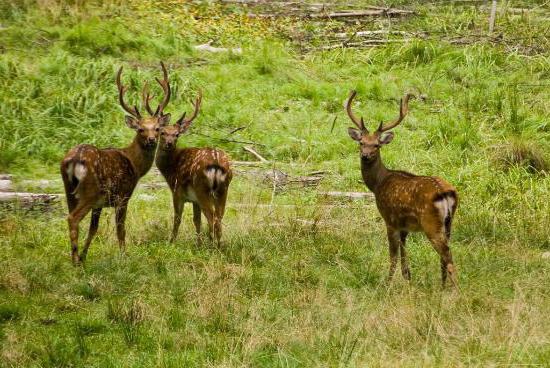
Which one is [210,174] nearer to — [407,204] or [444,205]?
[407,204]

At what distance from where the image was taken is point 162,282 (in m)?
8.18

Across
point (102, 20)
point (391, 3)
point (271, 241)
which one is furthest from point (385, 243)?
point (391, 3)

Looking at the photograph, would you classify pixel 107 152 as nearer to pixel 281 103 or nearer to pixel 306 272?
pixel 306 272

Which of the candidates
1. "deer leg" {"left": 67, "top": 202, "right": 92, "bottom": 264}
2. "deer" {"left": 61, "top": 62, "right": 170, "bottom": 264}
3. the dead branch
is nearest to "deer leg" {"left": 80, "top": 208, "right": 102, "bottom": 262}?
"deer" {"left": 61, "top": 62, "right": 170, "bottom": 264}

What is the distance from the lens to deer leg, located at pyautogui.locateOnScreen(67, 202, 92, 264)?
8.66 meters

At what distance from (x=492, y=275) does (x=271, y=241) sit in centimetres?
208

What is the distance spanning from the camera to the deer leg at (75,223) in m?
8.66

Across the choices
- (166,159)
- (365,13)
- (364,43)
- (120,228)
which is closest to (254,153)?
(166,159)

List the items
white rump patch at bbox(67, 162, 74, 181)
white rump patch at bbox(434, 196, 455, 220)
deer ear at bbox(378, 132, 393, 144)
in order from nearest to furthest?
white rump patch at bbox(434, 196, 455, 220), white rump patch at bbox(67, 162, 74, 181), deer ear at bbox(378, 132, 393, 144)

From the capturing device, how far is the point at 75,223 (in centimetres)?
878

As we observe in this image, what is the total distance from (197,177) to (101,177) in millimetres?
1030

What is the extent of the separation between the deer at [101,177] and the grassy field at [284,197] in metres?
0.28

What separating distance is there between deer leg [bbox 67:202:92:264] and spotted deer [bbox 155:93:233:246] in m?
1.08

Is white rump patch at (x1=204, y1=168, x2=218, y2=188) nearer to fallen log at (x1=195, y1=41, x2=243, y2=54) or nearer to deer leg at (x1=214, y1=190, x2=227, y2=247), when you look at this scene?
deer leg at (x1=214, y1=190, x2=227, y2=247)
